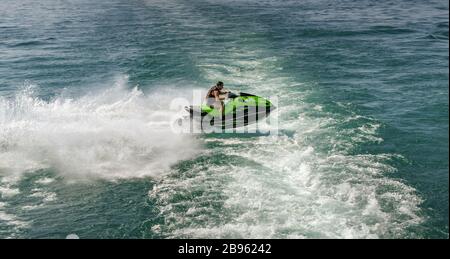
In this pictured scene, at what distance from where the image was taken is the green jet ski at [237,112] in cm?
1988

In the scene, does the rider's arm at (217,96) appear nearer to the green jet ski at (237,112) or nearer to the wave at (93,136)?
the green jet ski at (237,112)

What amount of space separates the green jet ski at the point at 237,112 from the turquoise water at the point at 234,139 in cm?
75

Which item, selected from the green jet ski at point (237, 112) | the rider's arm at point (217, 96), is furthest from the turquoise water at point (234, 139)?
the rider's arm at point (217, 96)

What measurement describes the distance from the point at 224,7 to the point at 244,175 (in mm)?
39179

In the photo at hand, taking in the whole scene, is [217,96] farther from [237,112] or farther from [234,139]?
[234,139]

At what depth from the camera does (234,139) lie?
19.9 metres

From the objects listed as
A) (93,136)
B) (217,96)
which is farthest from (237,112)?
(93,136)

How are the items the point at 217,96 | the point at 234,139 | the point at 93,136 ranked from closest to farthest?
the point at 234,139
the point at 217,96
the point at 93,136

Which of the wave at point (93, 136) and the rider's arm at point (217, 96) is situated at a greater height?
the rider's arm at point (217, 96)

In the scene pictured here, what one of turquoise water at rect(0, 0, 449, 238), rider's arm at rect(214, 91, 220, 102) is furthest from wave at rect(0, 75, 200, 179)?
rider's arm at rect(214, 91, 220, 102)

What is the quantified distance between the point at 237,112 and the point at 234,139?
124cm

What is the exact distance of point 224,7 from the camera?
52000mm

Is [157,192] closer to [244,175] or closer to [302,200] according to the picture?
[244,175]
